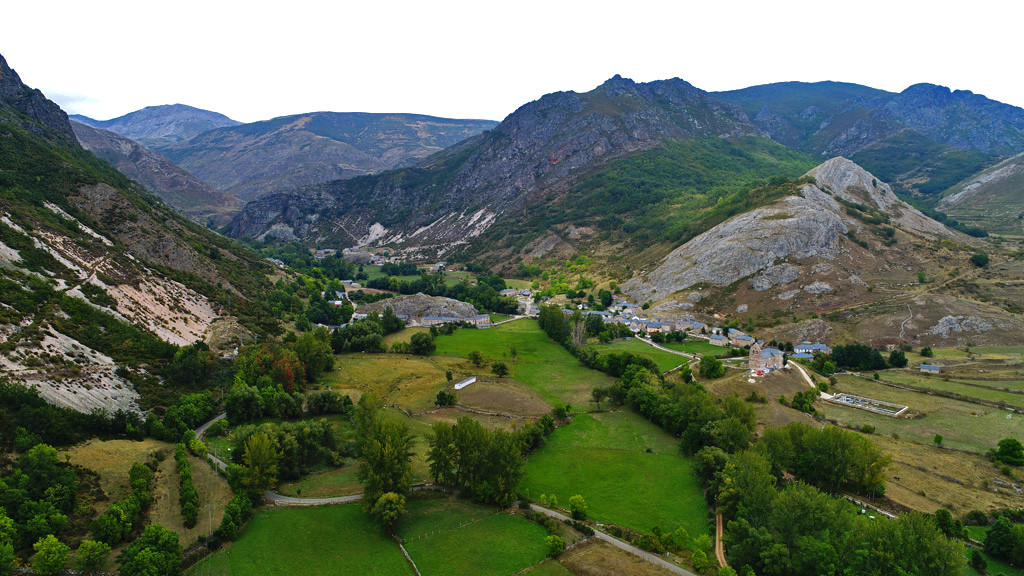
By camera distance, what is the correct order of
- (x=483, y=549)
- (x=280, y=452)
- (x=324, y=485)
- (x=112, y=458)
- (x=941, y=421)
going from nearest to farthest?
(x=483, y=549)
(x=112, y=458)
(x=324, y=485)
(x=280, y=452)
(x=941, y=421)

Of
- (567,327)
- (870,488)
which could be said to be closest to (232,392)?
(567,327)

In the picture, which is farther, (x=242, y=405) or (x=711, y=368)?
(x=711, y=368)

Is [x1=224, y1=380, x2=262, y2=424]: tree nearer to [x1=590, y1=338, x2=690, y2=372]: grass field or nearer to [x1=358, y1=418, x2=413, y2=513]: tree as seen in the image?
[x1=358, y1=418, x2=413, y2=513]: tree

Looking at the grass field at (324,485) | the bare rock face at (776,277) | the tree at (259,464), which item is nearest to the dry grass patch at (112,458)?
the tree at (259,464)

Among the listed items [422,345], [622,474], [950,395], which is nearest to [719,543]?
[622,474]

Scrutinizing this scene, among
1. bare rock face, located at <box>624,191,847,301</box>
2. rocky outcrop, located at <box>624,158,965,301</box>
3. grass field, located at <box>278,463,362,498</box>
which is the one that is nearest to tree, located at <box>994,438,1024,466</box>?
rocky outcrop, located at <box>624,158,965,301</box>

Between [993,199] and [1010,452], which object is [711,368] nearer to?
[1010,452]

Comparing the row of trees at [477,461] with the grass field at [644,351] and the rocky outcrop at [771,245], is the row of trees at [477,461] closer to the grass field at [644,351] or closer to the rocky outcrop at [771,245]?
the grass field at [644,351]
